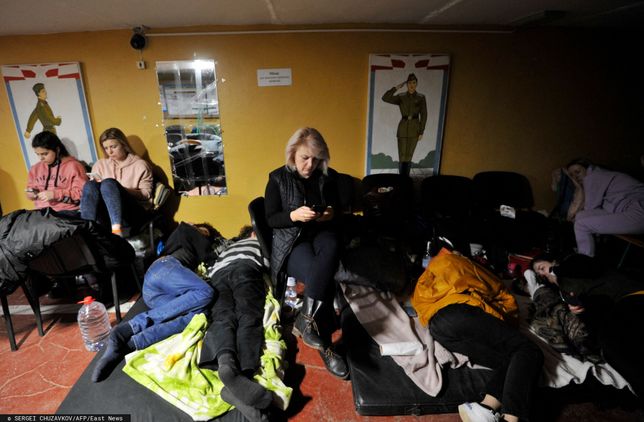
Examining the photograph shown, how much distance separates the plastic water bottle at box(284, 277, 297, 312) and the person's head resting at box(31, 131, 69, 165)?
2515 millimetres

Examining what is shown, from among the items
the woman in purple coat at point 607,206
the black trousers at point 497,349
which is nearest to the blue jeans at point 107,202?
the black trousers at point 497,349

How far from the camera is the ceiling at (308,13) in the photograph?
2.29 meters

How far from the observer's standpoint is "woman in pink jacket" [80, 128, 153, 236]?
264 cm

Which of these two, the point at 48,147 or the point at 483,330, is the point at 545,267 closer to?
the point at 483,330

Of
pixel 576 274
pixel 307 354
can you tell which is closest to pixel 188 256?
pixel 307 354

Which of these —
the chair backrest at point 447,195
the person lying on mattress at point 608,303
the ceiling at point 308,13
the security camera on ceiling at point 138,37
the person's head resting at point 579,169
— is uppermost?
the ceiling at point 308,13

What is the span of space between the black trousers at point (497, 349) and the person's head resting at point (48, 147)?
3494mm

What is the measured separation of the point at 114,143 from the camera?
9.57 feet

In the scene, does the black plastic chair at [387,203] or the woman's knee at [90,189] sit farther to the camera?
the black plastic chair at [387,203]

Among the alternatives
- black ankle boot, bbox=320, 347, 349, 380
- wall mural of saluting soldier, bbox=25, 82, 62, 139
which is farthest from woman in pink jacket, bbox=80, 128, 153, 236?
black ankle boot, bbox=320, 347, 349, 380

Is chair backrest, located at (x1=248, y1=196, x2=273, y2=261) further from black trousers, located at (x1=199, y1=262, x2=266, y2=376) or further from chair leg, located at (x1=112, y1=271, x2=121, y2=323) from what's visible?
chair leg, located at (x1=112, y1=271, x2=121, y2=323)

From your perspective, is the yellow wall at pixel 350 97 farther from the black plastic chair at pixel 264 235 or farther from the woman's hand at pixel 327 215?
the woman's hand at pixel 327 215

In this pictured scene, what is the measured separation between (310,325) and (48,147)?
114 inches

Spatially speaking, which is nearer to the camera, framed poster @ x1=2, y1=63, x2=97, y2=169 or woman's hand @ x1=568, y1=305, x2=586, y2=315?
woman's hand @ x1=568, y1=305, x2=586, y2=315
